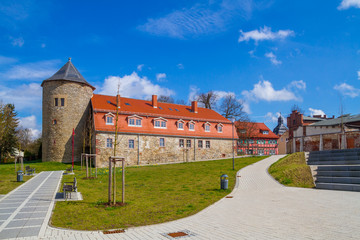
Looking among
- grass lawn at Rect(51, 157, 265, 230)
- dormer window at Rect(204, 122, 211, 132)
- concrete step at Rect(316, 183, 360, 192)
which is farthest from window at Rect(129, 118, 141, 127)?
concrete step at Rect(316, 183, 360, 192)

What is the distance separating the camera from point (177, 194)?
41.9 ft

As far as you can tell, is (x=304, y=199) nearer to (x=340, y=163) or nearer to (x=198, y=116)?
(x=340, y=163)

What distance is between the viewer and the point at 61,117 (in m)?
36.6

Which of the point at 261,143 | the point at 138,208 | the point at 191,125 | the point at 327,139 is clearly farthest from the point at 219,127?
the point at 138,208

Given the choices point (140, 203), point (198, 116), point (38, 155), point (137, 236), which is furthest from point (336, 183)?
point (38, 155)

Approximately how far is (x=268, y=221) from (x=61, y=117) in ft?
113

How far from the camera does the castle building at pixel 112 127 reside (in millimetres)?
33656

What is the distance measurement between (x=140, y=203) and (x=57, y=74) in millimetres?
33191

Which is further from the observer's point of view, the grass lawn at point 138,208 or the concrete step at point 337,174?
the concrete step at point 337,174

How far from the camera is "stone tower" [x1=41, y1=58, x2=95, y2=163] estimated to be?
36.5 meters

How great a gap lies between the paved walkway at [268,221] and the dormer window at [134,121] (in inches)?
977

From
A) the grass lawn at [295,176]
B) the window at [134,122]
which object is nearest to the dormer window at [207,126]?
the window at [134,122]

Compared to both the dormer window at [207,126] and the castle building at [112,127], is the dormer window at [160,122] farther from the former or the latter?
the dormer window at [207,126]

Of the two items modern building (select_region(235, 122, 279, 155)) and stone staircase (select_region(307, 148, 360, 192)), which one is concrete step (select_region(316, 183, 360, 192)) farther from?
modern building (select_region(235, 122, 279, 155))
